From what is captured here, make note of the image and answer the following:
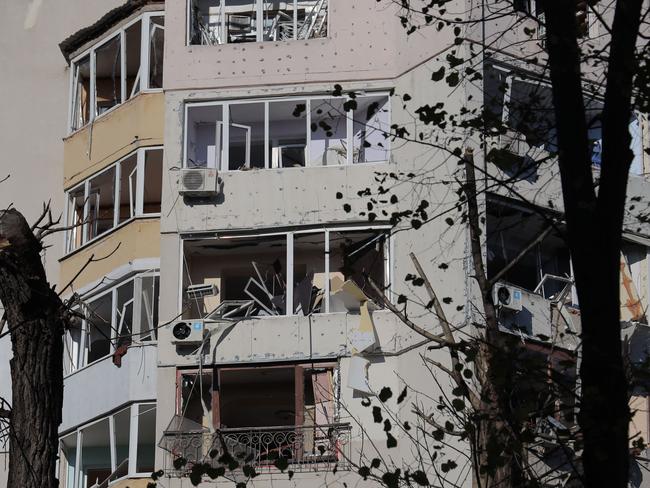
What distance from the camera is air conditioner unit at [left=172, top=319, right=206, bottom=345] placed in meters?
28.1

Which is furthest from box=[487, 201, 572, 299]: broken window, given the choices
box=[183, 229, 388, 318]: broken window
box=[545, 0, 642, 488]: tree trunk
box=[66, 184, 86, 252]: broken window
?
box=[545, 0, 642, 488]: tree trunk

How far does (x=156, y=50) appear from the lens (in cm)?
3212

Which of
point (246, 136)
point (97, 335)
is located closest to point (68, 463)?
point (97, 335)

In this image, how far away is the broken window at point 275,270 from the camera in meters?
28.6

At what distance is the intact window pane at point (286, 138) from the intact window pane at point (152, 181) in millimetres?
2052

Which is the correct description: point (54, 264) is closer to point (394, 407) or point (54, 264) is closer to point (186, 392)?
point (186, 392)

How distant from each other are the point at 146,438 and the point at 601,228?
19126 mm

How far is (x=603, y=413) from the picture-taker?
1139 centimetres

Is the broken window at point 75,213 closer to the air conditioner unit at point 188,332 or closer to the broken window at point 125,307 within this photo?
the broken window at point 125,307

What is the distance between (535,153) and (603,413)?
18957mm

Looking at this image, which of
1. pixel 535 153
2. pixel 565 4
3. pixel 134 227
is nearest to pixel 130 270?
pixel 134 227

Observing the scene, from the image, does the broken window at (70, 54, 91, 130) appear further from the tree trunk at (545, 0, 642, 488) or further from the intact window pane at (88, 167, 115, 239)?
the tree trunk at (545, 0, 642, 488)

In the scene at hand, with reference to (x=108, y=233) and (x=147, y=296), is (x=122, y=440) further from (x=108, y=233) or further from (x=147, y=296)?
(x=108, y=233)

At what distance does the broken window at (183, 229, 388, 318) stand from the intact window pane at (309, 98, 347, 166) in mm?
1607
